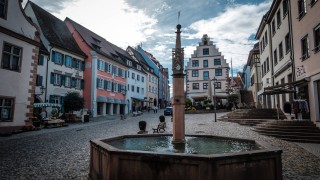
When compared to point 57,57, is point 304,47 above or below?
below

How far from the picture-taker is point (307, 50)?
627 inches

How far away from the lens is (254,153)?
16.0 ft

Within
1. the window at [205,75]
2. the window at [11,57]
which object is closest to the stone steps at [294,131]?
the window at [11,57]

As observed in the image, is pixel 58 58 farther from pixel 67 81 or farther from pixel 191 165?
pixel 191 165

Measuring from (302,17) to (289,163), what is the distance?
12089 mm

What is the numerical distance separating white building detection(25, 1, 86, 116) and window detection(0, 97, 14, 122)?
11.4m

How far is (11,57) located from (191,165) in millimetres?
17999

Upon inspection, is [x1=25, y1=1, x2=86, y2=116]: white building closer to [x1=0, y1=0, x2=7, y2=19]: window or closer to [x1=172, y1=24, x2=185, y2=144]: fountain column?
[x1=0, y1=0, x2=7, y2=19]: window

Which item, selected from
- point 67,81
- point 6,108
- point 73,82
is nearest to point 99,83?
point 73,82

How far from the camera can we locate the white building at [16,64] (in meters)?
17.3

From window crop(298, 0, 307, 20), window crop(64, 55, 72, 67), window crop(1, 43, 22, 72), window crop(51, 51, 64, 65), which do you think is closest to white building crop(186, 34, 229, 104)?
window crop(64, 55, 72, 67)

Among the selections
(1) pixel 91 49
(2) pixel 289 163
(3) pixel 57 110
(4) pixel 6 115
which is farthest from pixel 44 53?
(2) pixel 289 163

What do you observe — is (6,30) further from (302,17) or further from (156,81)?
(156,81)

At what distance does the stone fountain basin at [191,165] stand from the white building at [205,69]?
4757 centimetres
